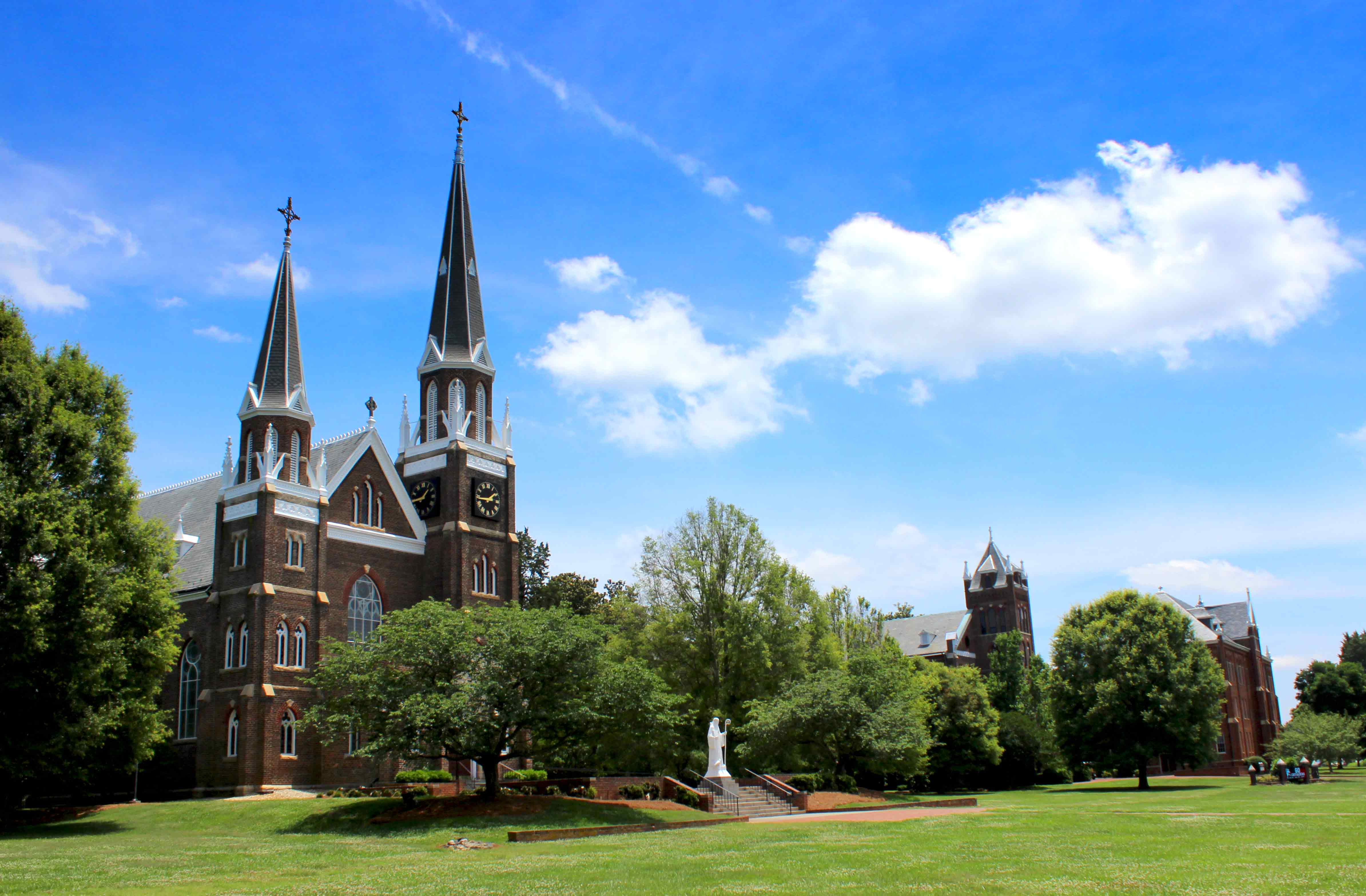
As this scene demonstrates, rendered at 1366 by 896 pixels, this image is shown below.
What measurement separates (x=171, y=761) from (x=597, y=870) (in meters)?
32.3

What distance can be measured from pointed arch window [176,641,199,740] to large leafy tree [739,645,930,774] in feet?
74.3

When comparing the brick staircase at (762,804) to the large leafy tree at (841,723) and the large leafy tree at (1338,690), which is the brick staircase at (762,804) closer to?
the large leafy tree at (841,723)

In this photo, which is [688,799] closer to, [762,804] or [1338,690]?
[762,804]

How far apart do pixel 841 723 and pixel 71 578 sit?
2722 centimetres

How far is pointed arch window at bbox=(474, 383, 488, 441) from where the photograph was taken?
50.2 meters

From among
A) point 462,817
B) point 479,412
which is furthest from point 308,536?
point 462,817

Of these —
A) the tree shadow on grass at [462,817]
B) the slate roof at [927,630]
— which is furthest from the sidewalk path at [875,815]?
the slate roof at [927,630]

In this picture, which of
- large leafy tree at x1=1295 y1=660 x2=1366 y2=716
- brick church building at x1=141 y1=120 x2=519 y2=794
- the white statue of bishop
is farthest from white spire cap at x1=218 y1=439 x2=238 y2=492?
large leafy tree at x1=1295 y1=660 x2=1366 y2=716

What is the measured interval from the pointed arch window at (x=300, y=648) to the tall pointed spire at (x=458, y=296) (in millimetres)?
14765

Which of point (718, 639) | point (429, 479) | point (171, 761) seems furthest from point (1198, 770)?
point (171, 761)

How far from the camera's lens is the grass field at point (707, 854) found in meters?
14.1

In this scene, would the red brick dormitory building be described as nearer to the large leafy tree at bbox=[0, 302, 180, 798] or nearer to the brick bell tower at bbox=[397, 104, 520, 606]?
the brick bell tower at bbox=[397, 104, 520, 606]

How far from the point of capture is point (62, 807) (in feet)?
119

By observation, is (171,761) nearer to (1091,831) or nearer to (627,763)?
(627,763)
